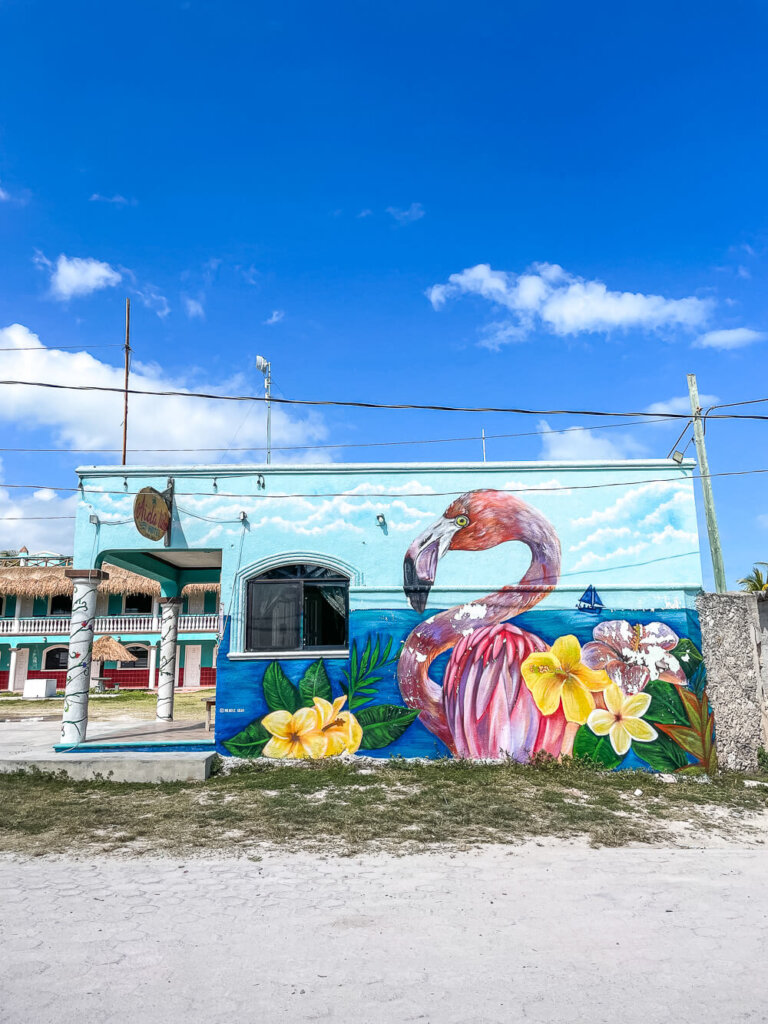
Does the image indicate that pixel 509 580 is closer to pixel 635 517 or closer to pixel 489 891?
pixel 635 517

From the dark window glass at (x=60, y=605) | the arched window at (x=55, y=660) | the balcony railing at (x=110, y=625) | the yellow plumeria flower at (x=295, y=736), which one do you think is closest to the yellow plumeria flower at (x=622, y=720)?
the yellow plumeria flower at (x=295, y=736)

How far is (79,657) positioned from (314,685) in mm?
3828

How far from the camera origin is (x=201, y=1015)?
3727 mm

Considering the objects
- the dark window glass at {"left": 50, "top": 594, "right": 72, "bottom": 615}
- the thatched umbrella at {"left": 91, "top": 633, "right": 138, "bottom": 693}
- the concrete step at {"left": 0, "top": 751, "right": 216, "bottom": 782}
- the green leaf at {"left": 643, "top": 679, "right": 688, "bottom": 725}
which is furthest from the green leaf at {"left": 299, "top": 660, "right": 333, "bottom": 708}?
the dark window glass at {"left": 50, "top": 594, "right": 72, "bottom": 615}

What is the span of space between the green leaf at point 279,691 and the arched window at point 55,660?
28.6 metres

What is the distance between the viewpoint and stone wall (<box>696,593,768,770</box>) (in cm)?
1064

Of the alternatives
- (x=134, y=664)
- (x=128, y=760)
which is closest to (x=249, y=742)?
(x=128, y=760)

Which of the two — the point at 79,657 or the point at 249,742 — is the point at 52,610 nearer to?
the point at 79,657

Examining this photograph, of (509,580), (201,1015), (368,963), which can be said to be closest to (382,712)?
(509,580)

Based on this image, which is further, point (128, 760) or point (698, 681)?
point (698, 681)

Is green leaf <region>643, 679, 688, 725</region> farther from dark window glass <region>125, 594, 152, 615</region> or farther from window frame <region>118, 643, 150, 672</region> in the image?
dark window glass <region>125, 594, 152, 615</region>

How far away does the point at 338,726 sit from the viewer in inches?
430

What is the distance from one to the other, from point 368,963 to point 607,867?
2.98 m

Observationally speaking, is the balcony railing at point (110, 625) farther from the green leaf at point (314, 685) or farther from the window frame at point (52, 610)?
the green leaf at point (314, 685)
